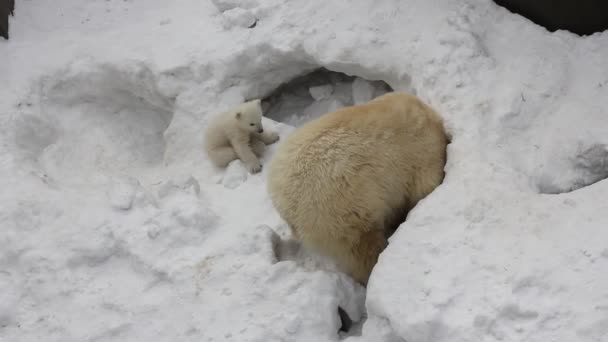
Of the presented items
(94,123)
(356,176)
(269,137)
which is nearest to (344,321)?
(356,176)

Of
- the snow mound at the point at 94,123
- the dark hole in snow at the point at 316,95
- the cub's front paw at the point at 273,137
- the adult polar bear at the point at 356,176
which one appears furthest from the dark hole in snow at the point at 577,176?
the snow mound at the point at 94,123

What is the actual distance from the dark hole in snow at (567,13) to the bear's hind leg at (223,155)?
267 centimetres

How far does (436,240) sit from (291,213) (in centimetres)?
102

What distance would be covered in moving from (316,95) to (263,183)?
1.30 metres

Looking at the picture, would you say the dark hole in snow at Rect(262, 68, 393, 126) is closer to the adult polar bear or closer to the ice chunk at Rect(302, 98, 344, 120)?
the ice chunk at Rect(302, 98, 344, 120)

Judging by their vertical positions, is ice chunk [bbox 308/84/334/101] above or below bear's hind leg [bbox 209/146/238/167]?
above

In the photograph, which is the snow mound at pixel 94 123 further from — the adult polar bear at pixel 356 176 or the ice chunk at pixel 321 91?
the adult polar bear at pixel 356 176

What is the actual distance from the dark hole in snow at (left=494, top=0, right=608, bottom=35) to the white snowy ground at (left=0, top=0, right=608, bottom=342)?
98 mm

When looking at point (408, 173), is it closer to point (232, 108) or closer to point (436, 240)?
point (436, 240)

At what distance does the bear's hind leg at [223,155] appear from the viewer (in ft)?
16.4

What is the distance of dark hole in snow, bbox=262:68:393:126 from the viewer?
5383 mm

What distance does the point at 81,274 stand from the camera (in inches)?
167

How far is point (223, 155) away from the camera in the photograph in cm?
500

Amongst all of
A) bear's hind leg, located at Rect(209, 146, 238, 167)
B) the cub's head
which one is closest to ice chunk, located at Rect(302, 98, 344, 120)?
the cub's head
